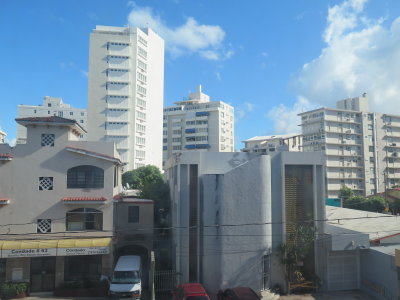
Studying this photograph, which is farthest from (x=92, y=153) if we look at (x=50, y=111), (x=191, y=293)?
(x=50, y=111)

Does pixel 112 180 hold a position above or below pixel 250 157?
below

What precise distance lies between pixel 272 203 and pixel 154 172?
4104 cm

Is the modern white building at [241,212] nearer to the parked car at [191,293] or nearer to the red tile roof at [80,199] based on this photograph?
the parked car at [191,293]

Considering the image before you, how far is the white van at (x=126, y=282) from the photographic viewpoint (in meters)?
21.3

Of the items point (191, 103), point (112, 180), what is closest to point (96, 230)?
point (112, 180)

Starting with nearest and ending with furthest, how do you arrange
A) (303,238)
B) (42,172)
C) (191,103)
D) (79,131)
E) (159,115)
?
(303,238) → (42,172) → (79,131) → (159,115) → (191,103)

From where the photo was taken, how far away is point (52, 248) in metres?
23.4

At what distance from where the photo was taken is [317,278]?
23.7 metres

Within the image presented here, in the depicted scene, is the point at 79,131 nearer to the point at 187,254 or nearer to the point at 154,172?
the point at 187,254

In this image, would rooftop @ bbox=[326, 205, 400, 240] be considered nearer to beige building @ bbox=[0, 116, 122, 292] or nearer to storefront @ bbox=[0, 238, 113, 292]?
storefront @ bbox=[0, 238, 113, 292]

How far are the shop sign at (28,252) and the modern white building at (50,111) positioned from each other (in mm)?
94956

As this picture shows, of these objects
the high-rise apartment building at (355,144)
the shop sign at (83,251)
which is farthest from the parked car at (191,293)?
the high-rise apartment building at (355,144)

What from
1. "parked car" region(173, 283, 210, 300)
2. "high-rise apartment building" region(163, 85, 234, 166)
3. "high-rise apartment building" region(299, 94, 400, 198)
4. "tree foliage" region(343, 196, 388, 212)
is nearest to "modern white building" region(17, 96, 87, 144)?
"high-rise apartment building" region(163, 85, 234, 166)

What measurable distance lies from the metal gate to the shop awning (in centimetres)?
429
